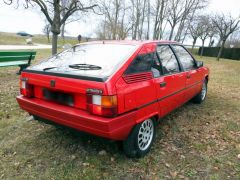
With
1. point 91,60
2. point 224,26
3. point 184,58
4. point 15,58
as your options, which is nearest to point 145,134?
point 91,60

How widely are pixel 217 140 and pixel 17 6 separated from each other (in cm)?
1143

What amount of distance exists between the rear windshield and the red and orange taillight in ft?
0.87

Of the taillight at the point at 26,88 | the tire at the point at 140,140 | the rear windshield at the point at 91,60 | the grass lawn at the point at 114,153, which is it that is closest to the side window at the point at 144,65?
the rear windshield at the point at 91,60

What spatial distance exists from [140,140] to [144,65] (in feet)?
3.50

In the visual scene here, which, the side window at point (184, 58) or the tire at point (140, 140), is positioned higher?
the side window at point (184, 58)

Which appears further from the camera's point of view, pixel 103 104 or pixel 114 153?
pixel 114 153

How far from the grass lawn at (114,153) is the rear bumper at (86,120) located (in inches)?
8.4

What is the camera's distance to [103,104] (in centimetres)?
253

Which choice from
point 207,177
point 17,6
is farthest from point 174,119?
point 17,6

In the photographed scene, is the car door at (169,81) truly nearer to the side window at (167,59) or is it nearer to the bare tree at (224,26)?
the side window at (167,59)

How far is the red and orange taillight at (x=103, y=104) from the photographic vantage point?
99.1 inches

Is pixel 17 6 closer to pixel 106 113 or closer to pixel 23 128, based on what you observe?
pixel 23 128

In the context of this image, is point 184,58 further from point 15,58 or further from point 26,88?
point 15,58

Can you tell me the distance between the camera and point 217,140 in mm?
3896
